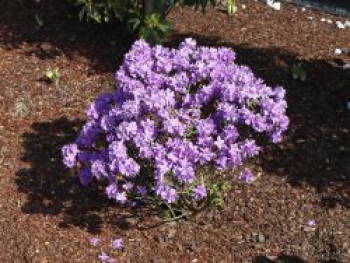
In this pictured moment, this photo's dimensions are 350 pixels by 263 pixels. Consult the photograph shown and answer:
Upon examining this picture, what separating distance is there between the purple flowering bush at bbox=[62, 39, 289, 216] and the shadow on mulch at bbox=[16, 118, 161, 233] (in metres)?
0.35

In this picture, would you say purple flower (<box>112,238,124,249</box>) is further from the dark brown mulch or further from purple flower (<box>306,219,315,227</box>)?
purple flower (<box>306,219,315,227</box>)

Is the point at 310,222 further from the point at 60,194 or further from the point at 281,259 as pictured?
the point at 60,194

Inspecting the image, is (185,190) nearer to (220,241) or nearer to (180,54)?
(220,241)

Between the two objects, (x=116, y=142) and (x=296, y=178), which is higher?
(x=116, y=142)

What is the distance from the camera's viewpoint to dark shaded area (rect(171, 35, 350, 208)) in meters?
4.97

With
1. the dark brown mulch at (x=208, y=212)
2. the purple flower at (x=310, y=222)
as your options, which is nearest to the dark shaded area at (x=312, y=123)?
the dark brown mulch at (x=208, y=212)

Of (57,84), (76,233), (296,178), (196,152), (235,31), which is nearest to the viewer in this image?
(196,152)

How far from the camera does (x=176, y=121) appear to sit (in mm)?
3969

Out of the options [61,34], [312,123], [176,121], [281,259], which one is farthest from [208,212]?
[61,34]

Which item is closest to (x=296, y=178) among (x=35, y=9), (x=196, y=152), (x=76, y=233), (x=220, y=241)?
(x=220, y=241)

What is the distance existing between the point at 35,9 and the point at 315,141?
2991 millimetres

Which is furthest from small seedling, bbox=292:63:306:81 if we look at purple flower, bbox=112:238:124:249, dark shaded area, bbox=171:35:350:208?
purple flower, bbox=112:238:124:249

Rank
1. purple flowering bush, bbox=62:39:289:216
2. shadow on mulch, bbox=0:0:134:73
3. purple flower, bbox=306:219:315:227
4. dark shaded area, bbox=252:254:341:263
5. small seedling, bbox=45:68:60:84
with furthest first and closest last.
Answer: shadow on mulch, bbox=0:0:134:73, small seedling, bbox=45:68:60:84, purple flower, bbox=306:219:315:227, dark shaded area, bbox=252:254:341:263, purple flowering bush, bbox=62:39:289:216

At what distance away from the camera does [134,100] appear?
4.09 metres
